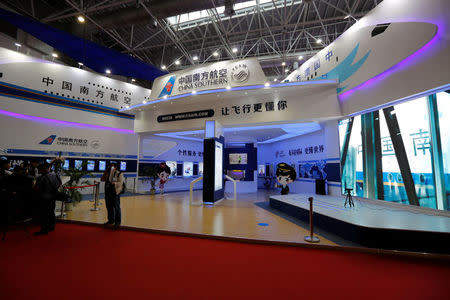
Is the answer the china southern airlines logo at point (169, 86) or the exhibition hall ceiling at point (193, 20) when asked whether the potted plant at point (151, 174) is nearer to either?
the china southern airlines logo at point (169, 86)

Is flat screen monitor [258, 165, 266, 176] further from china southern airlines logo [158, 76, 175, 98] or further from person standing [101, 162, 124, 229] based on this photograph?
person standing [101, 162, 124, 229]

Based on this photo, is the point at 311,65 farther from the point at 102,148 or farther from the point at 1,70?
the point at 1,70

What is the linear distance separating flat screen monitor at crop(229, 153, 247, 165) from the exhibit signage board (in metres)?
4.37

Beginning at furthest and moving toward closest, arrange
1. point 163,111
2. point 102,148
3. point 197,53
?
point 197,53 → point 102,148 → point 163,111

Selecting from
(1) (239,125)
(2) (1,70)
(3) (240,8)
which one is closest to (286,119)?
(1) (239,125)

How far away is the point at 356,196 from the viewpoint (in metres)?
6.27

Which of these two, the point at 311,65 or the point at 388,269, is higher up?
the point at 311,65

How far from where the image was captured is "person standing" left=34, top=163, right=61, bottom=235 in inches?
152

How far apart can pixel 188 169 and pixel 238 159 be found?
3488mm

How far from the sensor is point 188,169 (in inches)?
497

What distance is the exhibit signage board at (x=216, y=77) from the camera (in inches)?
281

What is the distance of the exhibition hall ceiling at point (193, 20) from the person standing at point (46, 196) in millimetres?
6942

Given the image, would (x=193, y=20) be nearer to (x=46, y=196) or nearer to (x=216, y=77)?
(x=216, y=77)

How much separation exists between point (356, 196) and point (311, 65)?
16.7 ft
